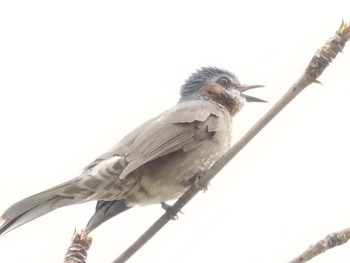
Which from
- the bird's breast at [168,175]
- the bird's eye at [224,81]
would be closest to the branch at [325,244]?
the bird's breast at [168,175]

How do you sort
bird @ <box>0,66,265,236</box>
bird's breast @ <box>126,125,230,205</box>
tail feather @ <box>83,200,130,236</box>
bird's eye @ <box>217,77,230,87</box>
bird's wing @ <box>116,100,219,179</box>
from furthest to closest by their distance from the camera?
1. bird's eye @ <box>217,77,230,87</box>
2. bird's breast @ <box>126,125,230,205</box>
3. bird's wing @ <box>116,100,219,179</box>
4. tail feather @ <box>83,200,130,236</box>
5. bird @ <box>0,66,265,236</box>

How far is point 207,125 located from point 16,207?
2.14m

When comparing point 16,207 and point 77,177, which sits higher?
point 77,177

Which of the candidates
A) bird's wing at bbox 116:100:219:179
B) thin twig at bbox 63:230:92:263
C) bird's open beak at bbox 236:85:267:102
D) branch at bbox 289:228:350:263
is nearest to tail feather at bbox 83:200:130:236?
bird's wing at bbox 116:100:219:179

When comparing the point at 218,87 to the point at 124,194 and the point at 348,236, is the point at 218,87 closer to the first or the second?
the point at 124,194

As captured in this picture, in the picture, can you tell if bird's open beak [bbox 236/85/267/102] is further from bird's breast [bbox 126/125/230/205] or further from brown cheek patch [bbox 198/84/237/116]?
bird's breast [bbox 126/125/230/205]

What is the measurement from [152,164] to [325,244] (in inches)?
104

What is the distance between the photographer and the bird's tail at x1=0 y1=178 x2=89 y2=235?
371 cm

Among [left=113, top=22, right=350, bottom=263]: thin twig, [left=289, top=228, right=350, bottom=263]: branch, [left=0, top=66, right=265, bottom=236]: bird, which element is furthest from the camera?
[left=0, top=66, right=265, bottom=236]: bird

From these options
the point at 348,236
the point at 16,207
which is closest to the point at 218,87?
the point at 16,207

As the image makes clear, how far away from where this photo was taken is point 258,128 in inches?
133

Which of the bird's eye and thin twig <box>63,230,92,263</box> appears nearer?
thin twig <box>63,230,92,263</box>

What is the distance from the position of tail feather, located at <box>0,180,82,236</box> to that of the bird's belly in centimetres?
65

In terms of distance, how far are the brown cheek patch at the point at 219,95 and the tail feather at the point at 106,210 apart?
5.01ft
